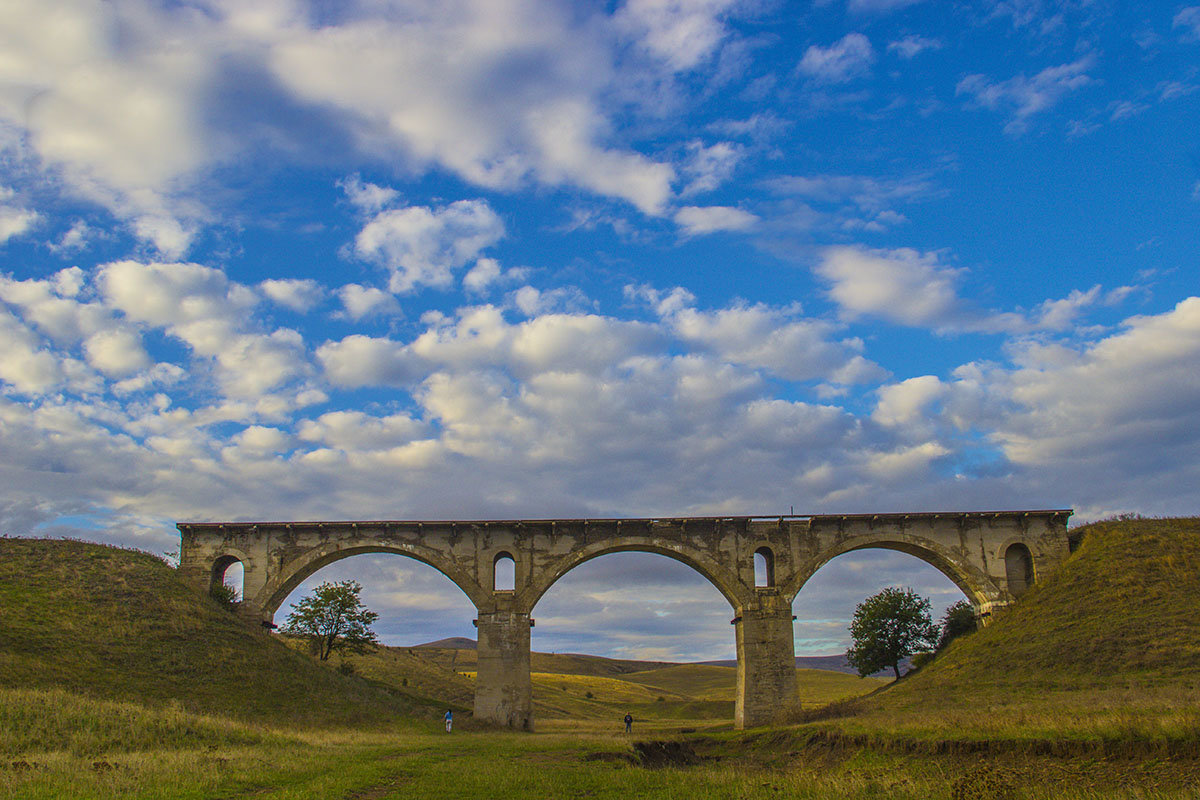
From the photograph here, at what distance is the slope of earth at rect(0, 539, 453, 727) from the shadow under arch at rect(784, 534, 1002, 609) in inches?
766

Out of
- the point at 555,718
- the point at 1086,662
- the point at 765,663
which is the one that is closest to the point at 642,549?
the point at 765,663

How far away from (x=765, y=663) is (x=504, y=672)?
11.5 m

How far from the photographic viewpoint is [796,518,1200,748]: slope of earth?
16.6m

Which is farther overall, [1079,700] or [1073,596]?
[1073,596]

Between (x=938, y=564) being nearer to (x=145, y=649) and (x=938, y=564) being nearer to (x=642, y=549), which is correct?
(x=642, y=549)

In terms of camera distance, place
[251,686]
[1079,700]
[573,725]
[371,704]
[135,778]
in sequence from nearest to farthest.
Answer: [135,778] → [1079,700] → [251,686] → [371,704] → [573,725]

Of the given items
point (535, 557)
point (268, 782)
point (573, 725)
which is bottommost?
point (573, 725)

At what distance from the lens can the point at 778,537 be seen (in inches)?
1389

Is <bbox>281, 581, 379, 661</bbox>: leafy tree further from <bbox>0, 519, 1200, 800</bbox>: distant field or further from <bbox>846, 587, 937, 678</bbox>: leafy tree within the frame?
<bbox>846, 587, 937, 678</bbox>: leafy tree

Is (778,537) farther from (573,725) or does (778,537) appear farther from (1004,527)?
(573,725)

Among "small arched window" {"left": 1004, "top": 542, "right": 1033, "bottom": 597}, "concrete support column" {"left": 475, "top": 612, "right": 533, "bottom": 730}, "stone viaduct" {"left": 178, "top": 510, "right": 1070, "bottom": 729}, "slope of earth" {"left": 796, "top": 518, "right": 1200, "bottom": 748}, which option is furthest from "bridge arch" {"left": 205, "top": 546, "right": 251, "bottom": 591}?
"small arched window" {"left": 1004, "top": 542, "right": 1033, "bottom": 597}

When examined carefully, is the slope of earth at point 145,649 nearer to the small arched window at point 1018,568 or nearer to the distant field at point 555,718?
the distant field at point 555,718

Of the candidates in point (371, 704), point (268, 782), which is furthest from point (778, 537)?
point (268, 782)

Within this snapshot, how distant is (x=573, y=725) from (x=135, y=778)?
29605 mm
